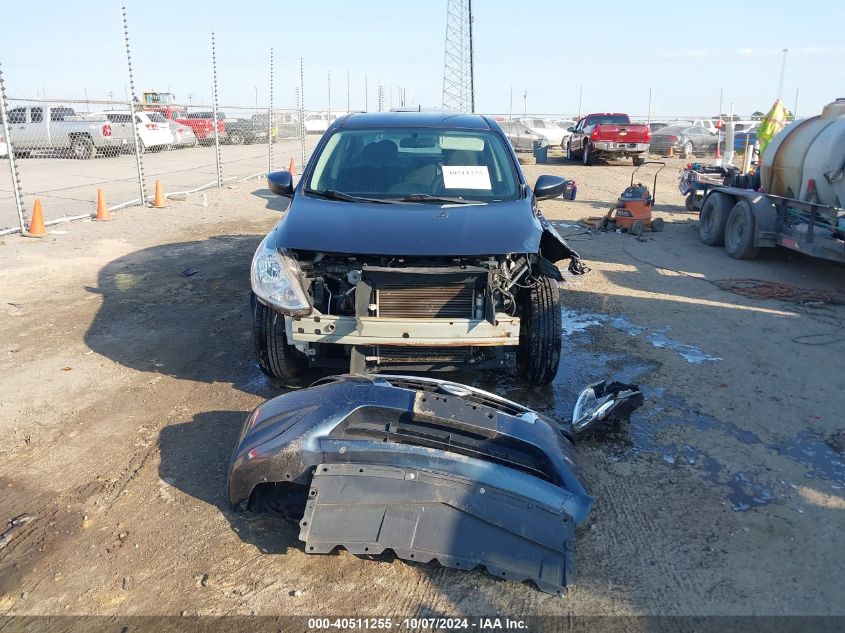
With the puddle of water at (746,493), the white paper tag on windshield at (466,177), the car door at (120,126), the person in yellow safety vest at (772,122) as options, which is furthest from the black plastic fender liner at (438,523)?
the car door at (120,126)


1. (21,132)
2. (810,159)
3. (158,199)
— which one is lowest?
(158,199)

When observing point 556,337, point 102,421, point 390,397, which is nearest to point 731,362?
point 556,337

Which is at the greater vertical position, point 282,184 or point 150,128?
point 150,128

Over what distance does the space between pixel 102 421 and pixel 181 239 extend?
21.0ft

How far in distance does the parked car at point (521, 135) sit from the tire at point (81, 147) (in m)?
17.0

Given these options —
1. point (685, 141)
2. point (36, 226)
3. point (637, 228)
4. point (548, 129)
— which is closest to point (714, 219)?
point (637, 228)

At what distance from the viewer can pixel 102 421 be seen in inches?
164

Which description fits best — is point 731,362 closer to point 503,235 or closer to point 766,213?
point 503,235

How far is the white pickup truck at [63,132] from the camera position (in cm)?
2239

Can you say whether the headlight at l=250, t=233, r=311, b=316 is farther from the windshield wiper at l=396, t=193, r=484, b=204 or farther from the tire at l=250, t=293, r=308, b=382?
the windshield wiper at l=396, t=193, r=484, b=204

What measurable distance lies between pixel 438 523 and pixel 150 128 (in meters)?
25.5

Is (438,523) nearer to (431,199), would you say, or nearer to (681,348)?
(431,199)

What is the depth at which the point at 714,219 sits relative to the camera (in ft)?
33.1

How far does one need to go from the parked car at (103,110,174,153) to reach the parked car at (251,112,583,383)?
69.4ft
